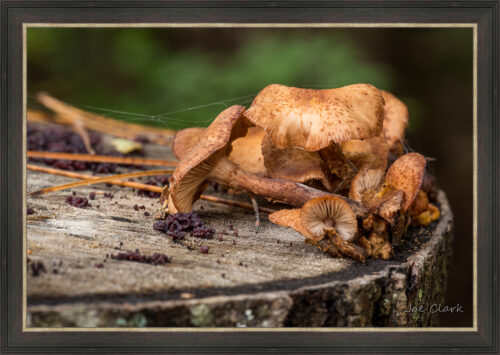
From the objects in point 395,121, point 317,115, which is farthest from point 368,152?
point 317,115

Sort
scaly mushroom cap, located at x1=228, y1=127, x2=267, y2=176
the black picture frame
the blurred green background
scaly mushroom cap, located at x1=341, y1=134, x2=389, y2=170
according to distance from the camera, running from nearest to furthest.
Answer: the black picture frame → scaly mushroom cap, located at x1=341, y1=134, x2=389, y2=170 → scaly mushroom cap, located at x1=228, y1=127, x2=267, y2=176 → the blurred green background

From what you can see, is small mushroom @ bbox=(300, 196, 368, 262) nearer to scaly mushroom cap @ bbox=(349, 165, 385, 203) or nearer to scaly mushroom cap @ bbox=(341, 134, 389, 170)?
scaly mushroom cap @ bbox=(349, 165, 385, 203)

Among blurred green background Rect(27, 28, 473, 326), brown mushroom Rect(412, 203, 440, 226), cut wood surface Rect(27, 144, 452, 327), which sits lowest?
cut wood surface Rect(27, 144, 452, 327)

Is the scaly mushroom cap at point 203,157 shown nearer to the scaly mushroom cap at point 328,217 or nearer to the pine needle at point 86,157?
the scaly mushroom cap at point 328,217

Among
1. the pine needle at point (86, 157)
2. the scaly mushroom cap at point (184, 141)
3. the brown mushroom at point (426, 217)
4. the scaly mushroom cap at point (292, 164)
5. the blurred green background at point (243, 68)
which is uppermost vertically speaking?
the blurred green background at point (243, 68)

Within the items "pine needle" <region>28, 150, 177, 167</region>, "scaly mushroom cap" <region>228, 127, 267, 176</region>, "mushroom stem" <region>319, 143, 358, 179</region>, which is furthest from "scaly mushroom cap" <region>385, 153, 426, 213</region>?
"pine needle" <region>28, 150, 177, 167</region>

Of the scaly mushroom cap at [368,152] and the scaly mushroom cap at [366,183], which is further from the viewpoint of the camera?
the scaly mushroom cap at [368,152]
